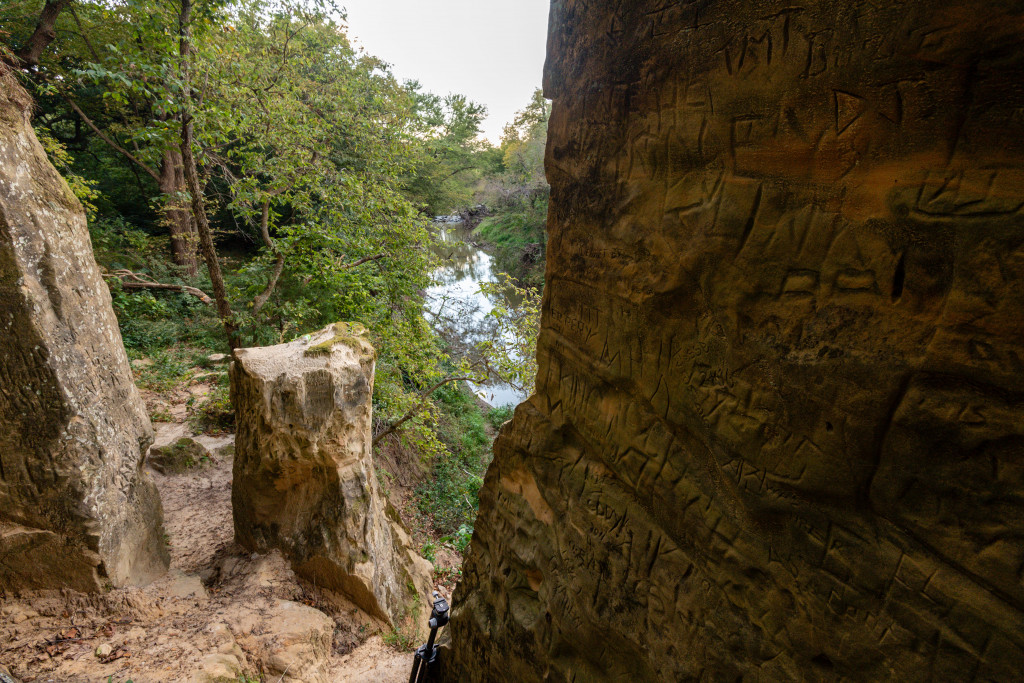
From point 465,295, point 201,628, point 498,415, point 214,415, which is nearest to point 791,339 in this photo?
point 201,628

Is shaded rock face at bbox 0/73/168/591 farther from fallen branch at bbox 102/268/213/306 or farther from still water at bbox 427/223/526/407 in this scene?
still water at bbox 427/223/526/407

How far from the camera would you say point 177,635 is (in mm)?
3635

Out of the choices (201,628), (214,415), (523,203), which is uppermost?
(523,203)

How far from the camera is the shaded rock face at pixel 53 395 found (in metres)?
3.29

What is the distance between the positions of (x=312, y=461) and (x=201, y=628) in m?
1.44

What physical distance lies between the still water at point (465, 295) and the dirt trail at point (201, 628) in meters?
4.84

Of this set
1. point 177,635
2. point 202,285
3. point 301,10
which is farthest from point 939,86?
point 202,285

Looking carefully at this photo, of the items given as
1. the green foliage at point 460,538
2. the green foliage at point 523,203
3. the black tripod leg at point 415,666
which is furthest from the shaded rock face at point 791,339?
the green foliage at point 523,203

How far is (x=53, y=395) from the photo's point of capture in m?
3.46

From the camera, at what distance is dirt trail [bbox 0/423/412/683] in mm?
3219

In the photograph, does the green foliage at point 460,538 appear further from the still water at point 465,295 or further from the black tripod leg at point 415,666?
the black tripod leg at point 415,666

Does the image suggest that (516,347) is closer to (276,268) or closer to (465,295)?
(276,268)

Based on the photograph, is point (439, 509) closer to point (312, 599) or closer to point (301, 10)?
point (312, 599)

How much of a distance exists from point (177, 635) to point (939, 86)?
5.10 m
